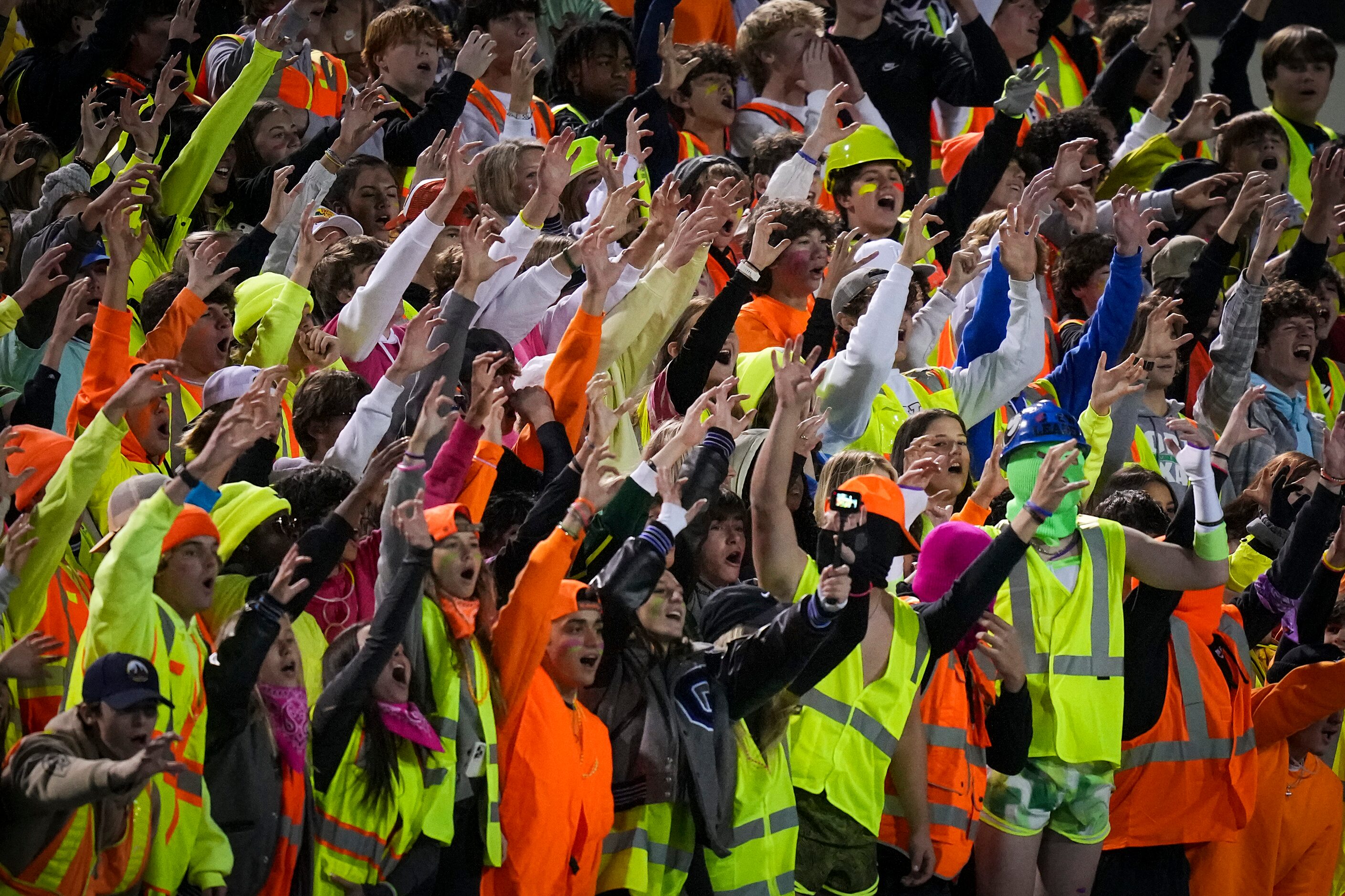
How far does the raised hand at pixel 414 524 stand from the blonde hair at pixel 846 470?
1.12 m

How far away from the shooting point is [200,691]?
4332mm

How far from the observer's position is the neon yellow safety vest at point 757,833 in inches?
191

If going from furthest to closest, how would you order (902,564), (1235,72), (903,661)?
(1235,72)
(902,564)
(903,661)

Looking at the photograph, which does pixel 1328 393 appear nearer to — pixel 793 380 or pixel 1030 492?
pixel 1030 492

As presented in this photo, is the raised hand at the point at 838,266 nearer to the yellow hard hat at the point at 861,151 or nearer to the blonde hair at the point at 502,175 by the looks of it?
the blonde hair at the point at 502,175

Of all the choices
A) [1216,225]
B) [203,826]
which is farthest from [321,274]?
[1216,225]

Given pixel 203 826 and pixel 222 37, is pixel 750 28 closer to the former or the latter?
pixel 222 37

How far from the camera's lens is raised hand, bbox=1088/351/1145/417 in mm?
5816

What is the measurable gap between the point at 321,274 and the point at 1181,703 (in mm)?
2889

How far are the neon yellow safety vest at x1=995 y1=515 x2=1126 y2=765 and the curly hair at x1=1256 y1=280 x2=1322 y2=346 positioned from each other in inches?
97.6

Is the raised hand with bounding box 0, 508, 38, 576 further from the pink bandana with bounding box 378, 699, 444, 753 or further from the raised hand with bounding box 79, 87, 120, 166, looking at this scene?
the raised hand with bounding box 79, 87, 120, 166

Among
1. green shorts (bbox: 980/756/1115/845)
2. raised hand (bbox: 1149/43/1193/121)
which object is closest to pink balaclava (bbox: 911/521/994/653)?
green shorts (bbox: 980/756/1115/845)

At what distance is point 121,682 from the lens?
13.0ft

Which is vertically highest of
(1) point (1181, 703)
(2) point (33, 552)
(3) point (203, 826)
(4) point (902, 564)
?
(2) point (33, 552)
